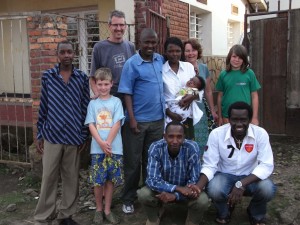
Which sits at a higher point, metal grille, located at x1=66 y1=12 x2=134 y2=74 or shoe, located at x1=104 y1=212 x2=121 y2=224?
metal grille, located at x1=66 y1=12 x2=134 y2=74

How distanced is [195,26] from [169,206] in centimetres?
684

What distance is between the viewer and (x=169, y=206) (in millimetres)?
4125

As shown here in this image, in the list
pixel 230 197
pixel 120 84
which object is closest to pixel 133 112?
pixel 120 84

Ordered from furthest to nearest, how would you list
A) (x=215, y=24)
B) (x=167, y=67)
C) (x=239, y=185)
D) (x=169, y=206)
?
(x=215, y=24) < (x=169, y=206) < (x=167, y=67) < (x=239, y=185)

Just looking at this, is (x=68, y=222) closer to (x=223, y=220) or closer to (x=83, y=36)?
(x=223, y=220)

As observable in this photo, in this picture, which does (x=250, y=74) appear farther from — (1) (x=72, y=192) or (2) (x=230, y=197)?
(1) (x=72, y=192)

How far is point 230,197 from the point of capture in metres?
3.47

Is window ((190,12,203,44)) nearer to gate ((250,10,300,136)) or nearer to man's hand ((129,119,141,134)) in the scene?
gate ((250,10,300,136))

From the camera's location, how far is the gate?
6.39 meters

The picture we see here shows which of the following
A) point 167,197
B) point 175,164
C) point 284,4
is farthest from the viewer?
point 284,4

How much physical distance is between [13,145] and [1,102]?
73cm

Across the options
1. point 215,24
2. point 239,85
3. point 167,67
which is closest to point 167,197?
point 167,67

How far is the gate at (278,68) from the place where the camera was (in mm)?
6391

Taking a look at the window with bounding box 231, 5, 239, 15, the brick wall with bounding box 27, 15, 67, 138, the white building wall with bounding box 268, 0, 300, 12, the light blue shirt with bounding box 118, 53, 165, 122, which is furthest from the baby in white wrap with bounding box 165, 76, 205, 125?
the white building wall with bounding box 268, 0, 300, 12
